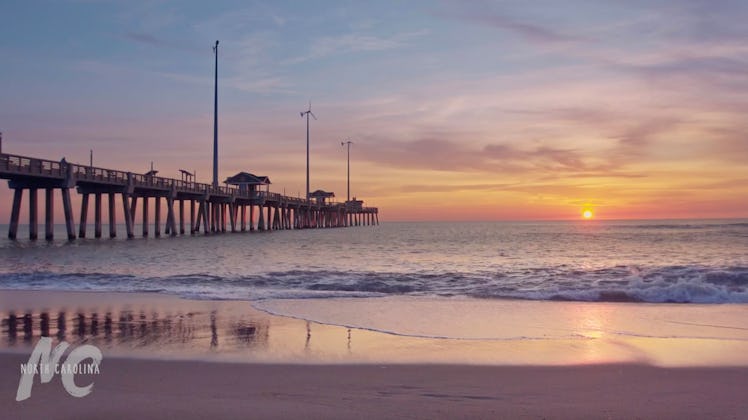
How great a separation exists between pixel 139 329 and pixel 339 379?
4094 millimetres

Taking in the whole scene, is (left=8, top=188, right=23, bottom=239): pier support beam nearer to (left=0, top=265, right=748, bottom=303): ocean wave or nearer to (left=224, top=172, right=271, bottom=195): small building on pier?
(left=0, top=265, right=748, bottom=303): ocean wave

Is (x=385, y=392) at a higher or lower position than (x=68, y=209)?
lower

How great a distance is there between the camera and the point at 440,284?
16.3 m

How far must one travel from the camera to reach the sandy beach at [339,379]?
496cm

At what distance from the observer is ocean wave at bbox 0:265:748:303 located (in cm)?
1329

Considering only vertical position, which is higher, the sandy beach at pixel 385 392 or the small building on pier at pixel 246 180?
the small building on pier at pixel 246 180

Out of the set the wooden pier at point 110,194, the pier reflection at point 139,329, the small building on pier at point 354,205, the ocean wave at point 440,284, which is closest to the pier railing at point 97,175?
the wooden pier at point 110,194

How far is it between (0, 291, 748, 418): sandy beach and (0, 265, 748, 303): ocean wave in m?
4.95

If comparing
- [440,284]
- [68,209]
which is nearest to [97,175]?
[68,209]

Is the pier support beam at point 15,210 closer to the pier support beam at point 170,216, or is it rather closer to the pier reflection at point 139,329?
the pier support beam at point 170,216

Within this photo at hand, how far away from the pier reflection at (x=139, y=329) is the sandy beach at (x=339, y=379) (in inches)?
1.0

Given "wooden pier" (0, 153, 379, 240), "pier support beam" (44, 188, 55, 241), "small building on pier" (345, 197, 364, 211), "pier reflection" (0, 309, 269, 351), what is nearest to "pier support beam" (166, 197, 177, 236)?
"wooden pier" (0, 153, 379, 240)

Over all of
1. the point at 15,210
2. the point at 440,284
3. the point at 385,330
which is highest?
the point at 15,210

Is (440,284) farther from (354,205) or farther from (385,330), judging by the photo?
(354,205)
